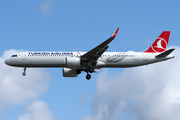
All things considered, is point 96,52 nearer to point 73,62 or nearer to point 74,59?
point 74,59

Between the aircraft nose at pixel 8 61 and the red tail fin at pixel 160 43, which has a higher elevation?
the red tail fin at pixel 160 43

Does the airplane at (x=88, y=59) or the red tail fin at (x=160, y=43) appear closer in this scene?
the airplane at (x=88, y=59)

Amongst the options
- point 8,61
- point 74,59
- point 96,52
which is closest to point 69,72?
point 74,59

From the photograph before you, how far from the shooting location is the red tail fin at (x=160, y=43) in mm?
54031

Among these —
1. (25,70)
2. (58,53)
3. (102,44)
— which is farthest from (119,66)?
(25,70)

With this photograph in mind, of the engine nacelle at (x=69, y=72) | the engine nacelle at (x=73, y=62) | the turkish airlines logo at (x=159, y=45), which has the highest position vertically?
the turkish airlines logo at (x=159, y=45)

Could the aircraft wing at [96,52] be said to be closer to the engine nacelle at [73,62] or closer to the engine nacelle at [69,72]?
the engine nacelle at [73,62]

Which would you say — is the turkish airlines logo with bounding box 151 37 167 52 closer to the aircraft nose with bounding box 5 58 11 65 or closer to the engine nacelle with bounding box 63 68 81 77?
the engine nacelle with bounding box 63 68 81 77

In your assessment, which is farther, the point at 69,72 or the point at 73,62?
the point at 69,72

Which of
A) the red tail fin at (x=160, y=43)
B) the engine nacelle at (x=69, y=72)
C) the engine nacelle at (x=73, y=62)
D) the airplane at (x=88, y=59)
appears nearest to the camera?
the engine nacelle at (x=73, y=62)

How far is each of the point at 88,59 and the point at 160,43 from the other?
507 inches

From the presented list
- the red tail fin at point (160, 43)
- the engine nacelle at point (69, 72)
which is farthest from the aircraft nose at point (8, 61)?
the red tail fin at point (160, 43)

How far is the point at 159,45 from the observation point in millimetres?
54750

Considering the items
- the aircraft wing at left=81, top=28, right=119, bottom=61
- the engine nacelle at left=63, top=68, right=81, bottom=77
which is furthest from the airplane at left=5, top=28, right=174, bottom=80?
the engine nacelle at left=63, top=68, right=81, bottom=77
